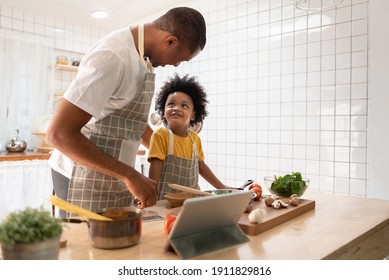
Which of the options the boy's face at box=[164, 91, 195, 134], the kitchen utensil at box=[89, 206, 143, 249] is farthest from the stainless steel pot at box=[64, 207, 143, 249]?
the boy's face at box=[164, 91, 195, 134]

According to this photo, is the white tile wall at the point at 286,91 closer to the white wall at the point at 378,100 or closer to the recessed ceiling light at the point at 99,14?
the white wall at the point at 378,100

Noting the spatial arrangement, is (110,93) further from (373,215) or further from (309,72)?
(309,72)

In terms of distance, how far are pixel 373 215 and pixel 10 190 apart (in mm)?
2194

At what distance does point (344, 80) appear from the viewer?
2.02m

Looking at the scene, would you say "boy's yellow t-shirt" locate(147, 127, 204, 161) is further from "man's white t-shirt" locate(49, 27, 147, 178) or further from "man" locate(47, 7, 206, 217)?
"man's white t-shirt" locate(49, 27, 147, 178)

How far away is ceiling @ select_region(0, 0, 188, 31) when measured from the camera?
2.82 metres

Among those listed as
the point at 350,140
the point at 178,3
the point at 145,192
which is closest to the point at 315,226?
the point at 145,192

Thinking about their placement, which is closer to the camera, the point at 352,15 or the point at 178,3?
the point at 352,15

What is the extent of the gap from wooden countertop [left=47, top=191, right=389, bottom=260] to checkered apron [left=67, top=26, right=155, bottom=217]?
196mm

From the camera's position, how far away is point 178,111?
1.53 m

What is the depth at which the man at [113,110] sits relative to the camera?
936mm

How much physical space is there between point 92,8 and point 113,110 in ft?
7.21
